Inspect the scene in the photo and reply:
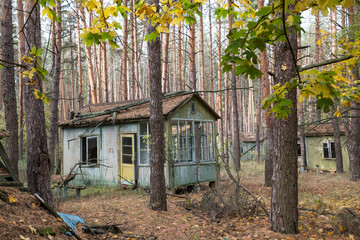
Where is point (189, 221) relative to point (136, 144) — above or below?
below

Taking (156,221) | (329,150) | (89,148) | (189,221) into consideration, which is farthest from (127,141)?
(329,150)

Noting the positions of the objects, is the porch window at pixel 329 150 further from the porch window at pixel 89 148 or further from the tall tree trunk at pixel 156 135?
the tall tree trunk at pixel 156 135

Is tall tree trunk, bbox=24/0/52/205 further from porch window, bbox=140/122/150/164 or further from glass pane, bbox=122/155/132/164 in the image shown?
glass pane, bbox=122/155/132/164

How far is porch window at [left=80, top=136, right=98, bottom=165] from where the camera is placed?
537 inches

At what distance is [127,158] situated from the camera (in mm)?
12562

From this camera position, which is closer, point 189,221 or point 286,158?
point 286,158

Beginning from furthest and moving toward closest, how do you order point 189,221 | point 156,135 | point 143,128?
point 143,128 < point 156,135 < point 189,221

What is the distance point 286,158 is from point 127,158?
27.5 feet

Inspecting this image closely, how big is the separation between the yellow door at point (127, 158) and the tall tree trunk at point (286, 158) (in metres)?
7.63

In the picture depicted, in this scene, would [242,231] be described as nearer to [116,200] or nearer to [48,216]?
[48,216]

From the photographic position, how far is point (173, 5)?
3.30 m

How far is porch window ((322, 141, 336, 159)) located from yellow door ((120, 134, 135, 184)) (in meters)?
15.1

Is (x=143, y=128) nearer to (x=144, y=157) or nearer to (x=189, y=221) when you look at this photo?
(x=144, y=157)

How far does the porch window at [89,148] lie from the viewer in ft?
44.8
